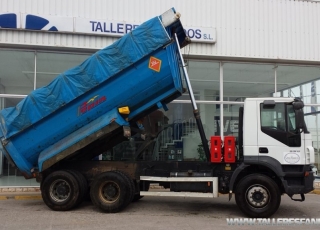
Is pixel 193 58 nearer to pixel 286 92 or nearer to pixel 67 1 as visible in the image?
pixel 286 92

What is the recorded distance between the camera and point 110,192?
7.73 metres

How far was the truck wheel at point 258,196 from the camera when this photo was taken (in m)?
7.10

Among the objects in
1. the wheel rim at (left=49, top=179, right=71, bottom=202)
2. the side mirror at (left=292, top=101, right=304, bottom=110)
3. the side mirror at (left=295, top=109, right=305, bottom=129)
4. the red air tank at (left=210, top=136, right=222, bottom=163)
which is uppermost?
the side mirror at (left=292, top=101, right=304, bottom=110)

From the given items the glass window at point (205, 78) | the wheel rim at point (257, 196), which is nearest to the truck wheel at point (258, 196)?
the wheel rim at point (257, 196)

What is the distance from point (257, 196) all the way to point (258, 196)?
0.07 ft

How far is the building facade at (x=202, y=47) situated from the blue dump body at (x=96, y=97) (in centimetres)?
345

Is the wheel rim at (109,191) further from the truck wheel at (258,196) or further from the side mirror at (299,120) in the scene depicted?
the side mirror at (299,120)

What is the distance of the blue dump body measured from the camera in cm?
733

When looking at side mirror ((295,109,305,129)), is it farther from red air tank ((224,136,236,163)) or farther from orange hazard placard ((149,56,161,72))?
orange hazard placard ((149,56,161,72))

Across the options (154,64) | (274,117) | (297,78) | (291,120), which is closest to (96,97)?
(154,64)

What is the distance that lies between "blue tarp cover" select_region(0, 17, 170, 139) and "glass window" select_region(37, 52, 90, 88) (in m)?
3.94

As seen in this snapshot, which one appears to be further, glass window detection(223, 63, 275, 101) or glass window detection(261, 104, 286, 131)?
glass window detection(223, 63, 275, 101)

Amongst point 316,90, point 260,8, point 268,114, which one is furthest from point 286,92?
point 268,114

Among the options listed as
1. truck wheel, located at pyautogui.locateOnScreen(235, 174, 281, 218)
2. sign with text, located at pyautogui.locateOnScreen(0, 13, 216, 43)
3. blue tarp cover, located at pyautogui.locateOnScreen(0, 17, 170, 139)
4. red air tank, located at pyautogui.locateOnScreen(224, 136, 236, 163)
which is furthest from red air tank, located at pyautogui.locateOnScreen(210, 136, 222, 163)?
sign with text, located at pyautogui.locateOnScreen(0, 13, 216, 43)
